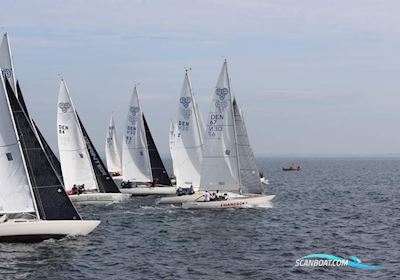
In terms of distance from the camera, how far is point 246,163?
4884cm

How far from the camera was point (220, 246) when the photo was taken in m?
33.6

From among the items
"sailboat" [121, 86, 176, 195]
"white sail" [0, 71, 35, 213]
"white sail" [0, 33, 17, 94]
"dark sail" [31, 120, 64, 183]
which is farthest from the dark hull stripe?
"sailboat" [121, 86, 176, 195]

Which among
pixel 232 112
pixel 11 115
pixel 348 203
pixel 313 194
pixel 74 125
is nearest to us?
pixel 11 115

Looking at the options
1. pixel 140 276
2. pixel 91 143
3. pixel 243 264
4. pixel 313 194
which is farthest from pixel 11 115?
pixel 313 194

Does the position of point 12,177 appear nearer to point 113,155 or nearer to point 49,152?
point 49,152

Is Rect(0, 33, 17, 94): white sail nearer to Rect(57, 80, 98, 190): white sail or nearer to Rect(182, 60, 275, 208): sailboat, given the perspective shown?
Rect(57, 80, 98, 190): white sail

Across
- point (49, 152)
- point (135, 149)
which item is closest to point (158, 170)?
point (135, 149)

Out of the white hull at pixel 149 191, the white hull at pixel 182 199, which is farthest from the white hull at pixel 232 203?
→ the white hull at pixel 149 191

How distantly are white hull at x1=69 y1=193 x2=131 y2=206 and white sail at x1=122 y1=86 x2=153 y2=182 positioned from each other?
35.8 feet

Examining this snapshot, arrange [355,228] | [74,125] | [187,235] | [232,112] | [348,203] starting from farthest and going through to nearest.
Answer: [348,203] < [74,125] < [232,112] < [355,228] < [187,235]

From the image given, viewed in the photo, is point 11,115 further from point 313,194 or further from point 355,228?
point 313,194

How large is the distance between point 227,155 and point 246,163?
5.17 ft

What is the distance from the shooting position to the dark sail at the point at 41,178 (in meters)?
32.7

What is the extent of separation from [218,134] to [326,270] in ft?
72.9
